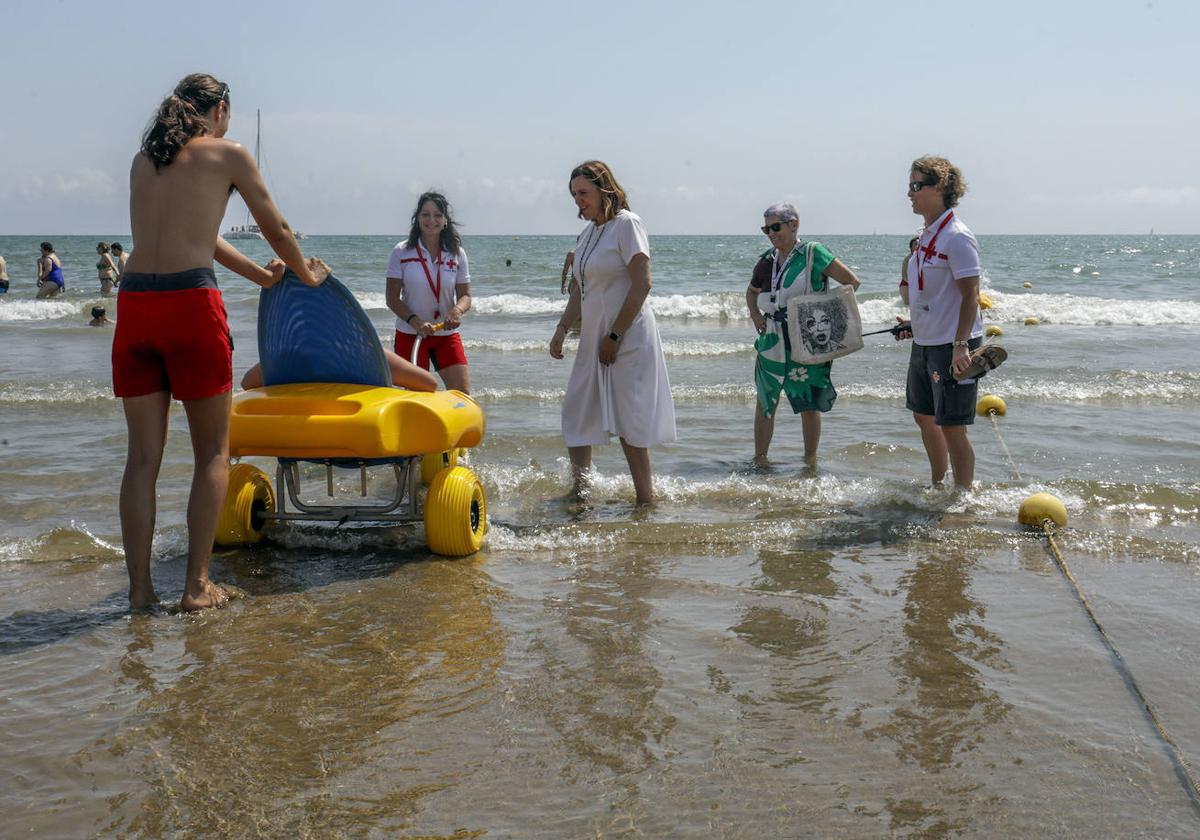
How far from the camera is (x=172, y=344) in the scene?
4141mm

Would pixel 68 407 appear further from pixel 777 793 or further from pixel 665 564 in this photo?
pixel 777 793

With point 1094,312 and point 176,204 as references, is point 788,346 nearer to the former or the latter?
point 176,204

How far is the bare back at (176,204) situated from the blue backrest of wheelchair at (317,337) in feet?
2.92

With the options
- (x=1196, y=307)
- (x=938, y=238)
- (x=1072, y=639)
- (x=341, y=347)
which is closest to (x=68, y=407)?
(x=341, y=347)

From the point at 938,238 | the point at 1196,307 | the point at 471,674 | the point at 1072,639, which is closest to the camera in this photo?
the point at 471,674

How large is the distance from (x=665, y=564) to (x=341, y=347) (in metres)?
1.76

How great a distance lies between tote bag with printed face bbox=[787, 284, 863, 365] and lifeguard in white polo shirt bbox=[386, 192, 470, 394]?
6.92ft

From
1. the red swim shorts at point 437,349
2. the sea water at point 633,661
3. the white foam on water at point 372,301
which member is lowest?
the sea water at point 633,661

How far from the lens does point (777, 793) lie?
2.90m

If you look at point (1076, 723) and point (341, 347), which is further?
point (341, 347)

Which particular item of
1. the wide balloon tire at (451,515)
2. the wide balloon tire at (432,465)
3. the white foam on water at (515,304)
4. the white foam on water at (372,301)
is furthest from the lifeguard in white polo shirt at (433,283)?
the white foam on water at (372,301)

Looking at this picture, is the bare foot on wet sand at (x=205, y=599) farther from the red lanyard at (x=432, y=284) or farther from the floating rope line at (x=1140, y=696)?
the floating rope line at (x=1140, y=696)

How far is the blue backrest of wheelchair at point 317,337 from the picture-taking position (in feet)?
16.6

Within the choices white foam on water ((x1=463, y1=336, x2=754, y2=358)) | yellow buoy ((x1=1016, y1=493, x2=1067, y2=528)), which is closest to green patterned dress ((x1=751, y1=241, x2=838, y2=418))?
yellow buoy ((x1=1016, y1=493, x2=1067, y2=528))
